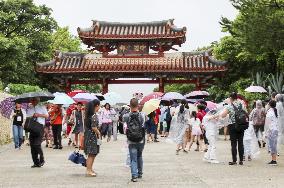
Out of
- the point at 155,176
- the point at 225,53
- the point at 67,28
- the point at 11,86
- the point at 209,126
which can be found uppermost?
the point at 67,28

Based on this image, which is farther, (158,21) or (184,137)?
(158,21)

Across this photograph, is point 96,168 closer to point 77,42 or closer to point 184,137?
point 184,137

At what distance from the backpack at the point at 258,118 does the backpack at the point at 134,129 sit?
8.53m

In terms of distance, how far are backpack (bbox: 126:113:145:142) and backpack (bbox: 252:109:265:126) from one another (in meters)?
8.53

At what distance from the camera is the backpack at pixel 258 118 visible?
1852 cm

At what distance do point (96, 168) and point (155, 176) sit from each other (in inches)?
84.2

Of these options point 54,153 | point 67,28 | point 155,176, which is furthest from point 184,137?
point 67,28

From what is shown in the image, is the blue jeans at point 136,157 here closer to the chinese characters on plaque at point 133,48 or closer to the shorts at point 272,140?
the shorts at point 272,140

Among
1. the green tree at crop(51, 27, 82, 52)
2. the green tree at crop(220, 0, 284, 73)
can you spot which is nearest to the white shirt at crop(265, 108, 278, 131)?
the green tree at crop(220, 0, 284, 73)

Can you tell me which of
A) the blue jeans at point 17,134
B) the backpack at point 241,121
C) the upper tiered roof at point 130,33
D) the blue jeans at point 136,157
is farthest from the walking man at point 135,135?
the upper tiered roof at point 130,33

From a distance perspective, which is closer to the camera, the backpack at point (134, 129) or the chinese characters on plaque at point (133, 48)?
the backpack at point (134, 129)

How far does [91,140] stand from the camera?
444 inches

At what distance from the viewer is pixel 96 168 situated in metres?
12.8

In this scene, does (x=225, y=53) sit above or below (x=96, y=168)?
above
